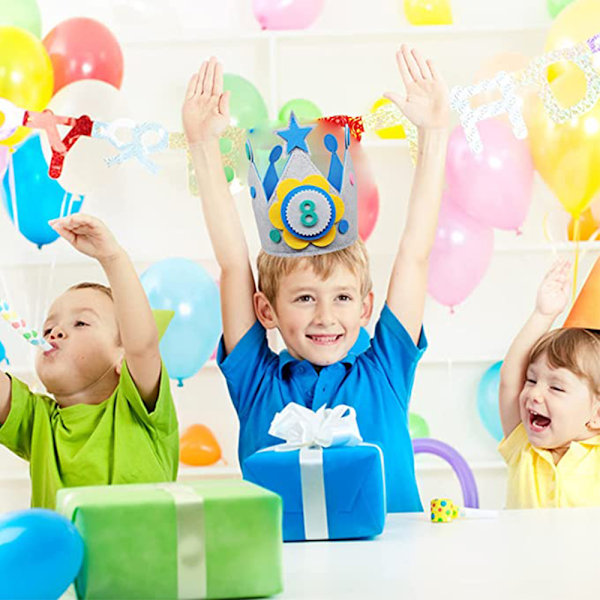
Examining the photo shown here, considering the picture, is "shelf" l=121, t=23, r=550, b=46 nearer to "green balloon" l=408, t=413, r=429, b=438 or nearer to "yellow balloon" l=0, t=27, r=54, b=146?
"yellow balloon" l=0, t=27, r=54, b=146

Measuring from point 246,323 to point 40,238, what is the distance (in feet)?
5.00

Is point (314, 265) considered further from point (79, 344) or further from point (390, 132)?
point (390, 132)

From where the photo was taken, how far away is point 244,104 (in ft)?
9.50

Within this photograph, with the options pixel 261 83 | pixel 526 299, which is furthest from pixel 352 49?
pixel 526 299

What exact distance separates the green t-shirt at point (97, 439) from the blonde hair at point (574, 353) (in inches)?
26.2

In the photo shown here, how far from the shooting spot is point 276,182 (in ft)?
4.77

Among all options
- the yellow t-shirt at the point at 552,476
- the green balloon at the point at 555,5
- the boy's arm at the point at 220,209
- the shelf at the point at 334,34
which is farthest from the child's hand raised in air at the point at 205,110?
the green balloon at the point at 555,5

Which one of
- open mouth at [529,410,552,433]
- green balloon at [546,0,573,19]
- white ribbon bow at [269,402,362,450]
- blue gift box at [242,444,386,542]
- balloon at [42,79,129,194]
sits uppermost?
green balloon at [546,0,573,19]

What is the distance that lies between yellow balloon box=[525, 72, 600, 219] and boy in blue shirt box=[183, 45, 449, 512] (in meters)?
1.15

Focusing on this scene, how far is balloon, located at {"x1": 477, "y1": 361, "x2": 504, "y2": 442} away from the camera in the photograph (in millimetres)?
3242

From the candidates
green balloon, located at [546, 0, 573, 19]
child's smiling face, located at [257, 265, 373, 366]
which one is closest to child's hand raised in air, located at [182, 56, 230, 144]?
child's smiling face, located at [257, 265, 373, 366]

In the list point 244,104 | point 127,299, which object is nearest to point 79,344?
point 127,299

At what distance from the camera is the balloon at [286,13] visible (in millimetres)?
3295

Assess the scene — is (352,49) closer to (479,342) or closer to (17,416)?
(479,342)
